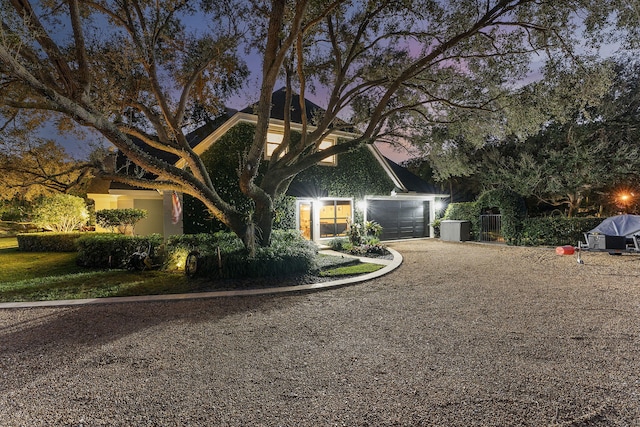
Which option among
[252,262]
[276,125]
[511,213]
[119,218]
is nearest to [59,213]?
[119,218]

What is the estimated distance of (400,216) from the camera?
1870cm

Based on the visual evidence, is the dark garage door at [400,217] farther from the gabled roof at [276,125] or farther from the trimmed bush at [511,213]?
the trimmed bush at [511,213]

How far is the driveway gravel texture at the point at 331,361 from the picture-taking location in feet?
8.79

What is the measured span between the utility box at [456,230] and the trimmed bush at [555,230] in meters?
2.79

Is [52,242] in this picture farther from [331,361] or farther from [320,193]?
[331,361]

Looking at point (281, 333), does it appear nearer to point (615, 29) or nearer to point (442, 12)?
point (442, 12)

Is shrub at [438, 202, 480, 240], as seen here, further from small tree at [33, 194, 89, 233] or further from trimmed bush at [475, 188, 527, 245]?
small tree at [33, 194, 89, 233]

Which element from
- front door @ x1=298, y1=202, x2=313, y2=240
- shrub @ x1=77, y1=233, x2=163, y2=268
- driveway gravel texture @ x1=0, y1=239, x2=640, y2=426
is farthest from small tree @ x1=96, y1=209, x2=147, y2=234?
driveway gravel texture @ x1=0, y1=239, x2=640, y2=426

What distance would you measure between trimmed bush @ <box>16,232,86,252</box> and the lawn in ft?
9.21

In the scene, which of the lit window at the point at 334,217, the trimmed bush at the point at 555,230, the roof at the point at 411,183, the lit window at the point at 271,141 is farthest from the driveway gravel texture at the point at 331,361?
the roof at the point at 411,183

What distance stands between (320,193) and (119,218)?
8.84 meters

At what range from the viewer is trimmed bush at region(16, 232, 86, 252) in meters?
14.3

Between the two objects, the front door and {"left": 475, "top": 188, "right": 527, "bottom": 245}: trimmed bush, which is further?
{"left": 475, "top": 188, "right": 527, "bottom": 245}: trimmed bush

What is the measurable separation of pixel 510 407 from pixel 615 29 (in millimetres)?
10785
